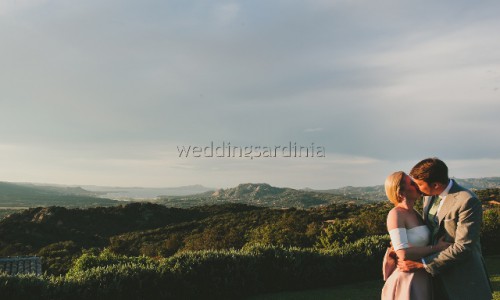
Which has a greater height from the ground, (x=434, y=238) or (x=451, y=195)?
(x=451, y=195)

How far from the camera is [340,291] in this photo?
9.94 m

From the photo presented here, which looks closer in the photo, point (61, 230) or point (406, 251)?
point (406, 251)

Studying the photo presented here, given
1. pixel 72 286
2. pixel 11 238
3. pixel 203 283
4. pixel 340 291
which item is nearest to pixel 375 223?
pixel 340 291

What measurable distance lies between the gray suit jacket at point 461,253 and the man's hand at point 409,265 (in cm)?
9

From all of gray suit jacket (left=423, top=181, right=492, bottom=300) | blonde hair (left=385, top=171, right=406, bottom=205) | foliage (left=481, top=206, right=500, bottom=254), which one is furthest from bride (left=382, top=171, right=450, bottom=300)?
foliage (left=481, top=206, right=500, bottom=254)

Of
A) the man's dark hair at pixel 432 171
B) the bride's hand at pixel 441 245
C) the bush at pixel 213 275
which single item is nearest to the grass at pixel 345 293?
the bush at pixel 213 275

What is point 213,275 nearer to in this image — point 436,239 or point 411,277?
point 411,277

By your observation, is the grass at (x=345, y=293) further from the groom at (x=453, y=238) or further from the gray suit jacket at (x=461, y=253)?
the gray suit jacket at (x=461, y=253)

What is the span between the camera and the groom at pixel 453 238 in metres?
3.71

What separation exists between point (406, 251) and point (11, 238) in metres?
60.7

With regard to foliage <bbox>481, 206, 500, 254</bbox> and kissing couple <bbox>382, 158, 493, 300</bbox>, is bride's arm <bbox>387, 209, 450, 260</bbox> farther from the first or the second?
foliage <bbox>481, 206, 500, 254</bbox>

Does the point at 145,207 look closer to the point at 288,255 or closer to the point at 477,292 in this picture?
the point at 288,255

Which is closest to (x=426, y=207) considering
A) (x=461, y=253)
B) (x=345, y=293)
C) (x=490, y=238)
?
(x=461, y=253)

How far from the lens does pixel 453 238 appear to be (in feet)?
12.6
